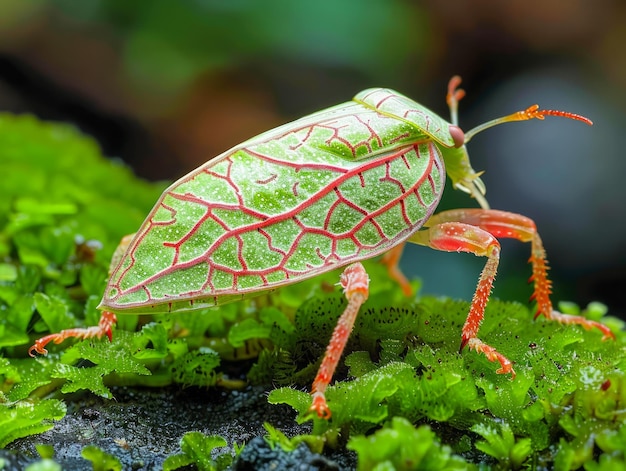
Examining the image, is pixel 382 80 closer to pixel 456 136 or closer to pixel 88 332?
pixel 456 136

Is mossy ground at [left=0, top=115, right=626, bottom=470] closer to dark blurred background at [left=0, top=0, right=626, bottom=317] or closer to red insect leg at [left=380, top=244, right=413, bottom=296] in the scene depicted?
red insect leg at [left=380, top=244, right=413, bottom=296]

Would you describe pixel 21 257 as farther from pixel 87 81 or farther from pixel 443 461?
pixel 87 81

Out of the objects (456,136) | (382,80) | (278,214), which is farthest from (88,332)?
(382,80)

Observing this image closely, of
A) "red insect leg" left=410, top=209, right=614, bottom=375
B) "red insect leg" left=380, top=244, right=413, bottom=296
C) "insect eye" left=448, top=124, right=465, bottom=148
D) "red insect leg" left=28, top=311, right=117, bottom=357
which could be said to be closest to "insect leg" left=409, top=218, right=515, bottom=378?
"red insect leg" left=410, top=209, right=614, bottom=375

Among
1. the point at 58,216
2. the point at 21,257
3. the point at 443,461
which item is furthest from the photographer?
the point at 58,216

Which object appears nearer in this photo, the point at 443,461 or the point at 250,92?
the point at 443,461

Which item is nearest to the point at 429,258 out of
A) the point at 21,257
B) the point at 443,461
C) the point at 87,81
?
the point at 21,257
